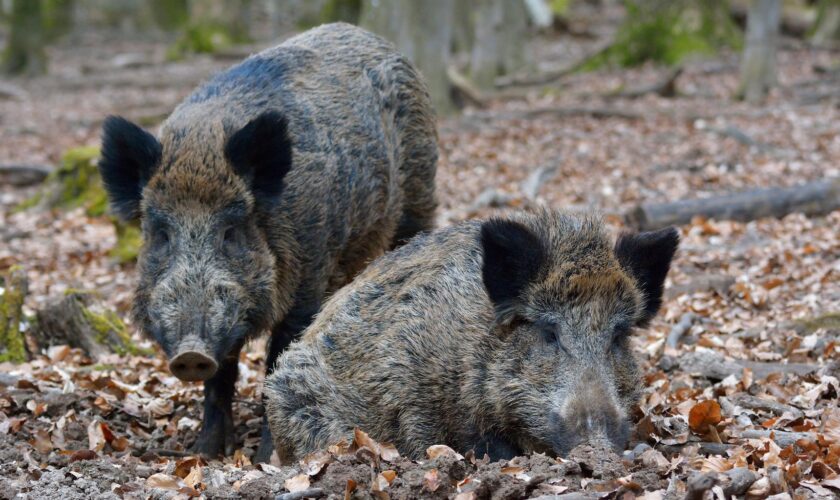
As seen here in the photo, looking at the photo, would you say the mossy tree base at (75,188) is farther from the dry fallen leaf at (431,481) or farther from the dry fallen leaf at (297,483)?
the dry fallen leaf at (431,481)

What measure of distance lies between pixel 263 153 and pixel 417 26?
1232 centimetres

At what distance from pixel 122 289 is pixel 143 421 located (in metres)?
3.93

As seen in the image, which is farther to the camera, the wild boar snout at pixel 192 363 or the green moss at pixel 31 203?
the green moss at pixel 31 203

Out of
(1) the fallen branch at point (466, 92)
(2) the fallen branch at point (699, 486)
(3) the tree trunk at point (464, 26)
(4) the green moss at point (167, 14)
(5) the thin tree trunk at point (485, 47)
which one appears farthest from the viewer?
(4) the green moss at point (167, 14)

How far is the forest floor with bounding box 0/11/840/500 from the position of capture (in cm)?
475

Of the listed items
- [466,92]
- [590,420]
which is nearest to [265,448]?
[590,420]

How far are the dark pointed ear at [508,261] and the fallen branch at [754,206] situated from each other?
20.5 feet

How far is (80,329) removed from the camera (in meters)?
8.47

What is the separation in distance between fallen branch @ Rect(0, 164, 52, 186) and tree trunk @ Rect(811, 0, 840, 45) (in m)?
22.9

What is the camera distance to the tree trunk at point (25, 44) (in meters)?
31.6

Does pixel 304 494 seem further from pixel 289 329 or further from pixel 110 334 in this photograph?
pixel 110 334

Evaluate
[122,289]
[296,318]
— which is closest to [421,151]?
[296,318]

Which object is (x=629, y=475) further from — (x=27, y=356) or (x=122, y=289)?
(x=122, y=289)

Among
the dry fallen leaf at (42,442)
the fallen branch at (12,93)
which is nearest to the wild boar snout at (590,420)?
the dry fallen leaf at (42,442)
